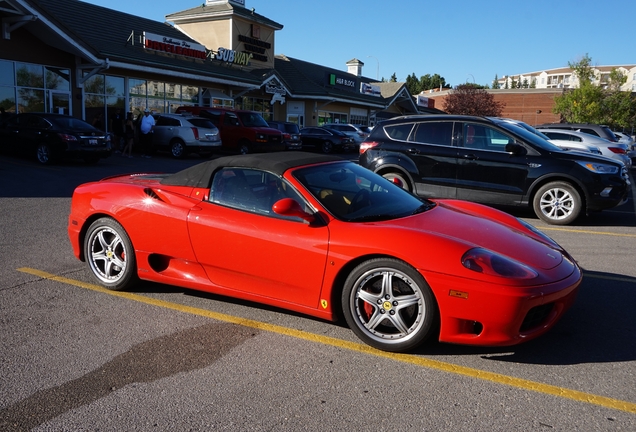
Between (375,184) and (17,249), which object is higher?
(375,184)

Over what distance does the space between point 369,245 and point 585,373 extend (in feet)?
5.37

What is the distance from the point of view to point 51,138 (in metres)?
15.7

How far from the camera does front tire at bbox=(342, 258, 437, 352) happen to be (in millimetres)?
3815

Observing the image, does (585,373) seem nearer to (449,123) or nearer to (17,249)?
(17,249)

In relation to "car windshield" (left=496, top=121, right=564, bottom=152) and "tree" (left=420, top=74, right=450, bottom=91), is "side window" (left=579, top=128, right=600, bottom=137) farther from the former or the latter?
"tree" (left=420, top=74, right=450, bottom=91)

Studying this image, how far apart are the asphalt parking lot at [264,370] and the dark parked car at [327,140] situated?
2396 centimetres

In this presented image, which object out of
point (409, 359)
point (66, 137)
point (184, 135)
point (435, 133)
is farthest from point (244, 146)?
point (409, 359)

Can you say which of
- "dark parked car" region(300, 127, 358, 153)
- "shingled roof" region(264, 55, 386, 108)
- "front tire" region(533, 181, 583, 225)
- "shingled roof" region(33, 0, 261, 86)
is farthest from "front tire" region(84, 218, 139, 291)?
"shingled roof" region(264, 55, 386, 108)

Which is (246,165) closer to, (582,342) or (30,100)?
(582,342)

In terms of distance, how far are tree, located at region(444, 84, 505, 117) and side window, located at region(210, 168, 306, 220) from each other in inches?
2423

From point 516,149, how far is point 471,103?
188 feet

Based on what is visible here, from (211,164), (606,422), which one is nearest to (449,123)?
(211,164)

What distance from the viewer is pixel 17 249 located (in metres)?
6.69

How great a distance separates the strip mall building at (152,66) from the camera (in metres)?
20.3
